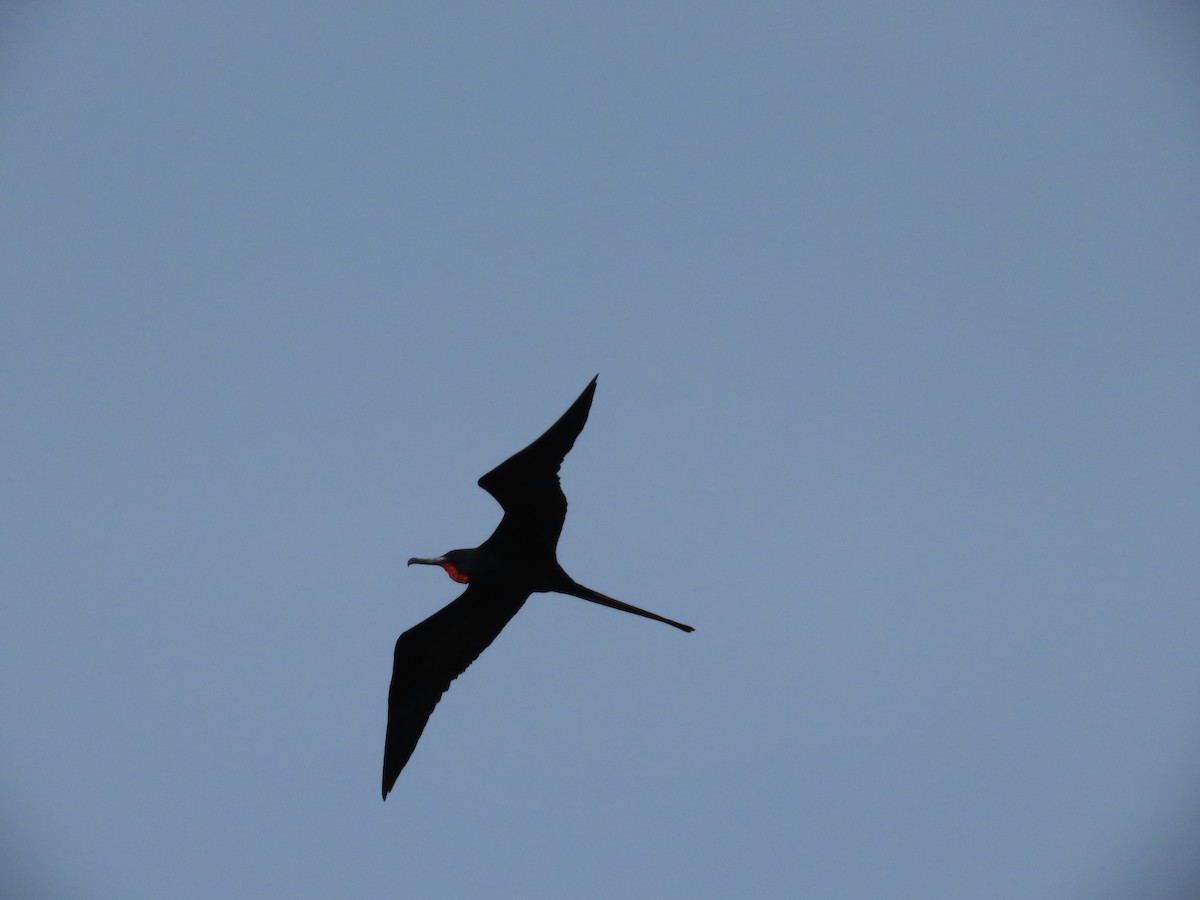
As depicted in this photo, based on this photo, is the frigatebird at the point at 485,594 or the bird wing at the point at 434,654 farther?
the bird wing at the point at 434,654

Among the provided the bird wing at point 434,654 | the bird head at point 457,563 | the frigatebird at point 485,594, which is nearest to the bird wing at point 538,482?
the frigatebird at point 485,594

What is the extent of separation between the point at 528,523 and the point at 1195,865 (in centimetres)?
6849

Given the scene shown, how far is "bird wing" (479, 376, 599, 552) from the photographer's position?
27.3 feet

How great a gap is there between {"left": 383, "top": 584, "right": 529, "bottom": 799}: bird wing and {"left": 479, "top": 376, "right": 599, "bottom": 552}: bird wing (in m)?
0.98

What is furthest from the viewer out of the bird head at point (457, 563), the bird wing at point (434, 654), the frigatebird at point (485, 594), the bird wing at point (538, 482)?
the bird wing at point (434, 654)

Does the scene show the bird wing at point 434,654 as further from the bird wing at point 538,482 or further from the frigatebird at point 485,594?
the bird wing at point 538,482

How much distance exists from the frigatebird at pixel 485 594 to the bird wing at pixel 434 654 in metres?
0.01

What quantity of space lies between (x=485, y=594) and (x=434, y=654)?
2.68ft

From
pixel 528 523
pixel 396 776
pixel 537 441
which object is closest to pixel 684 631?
pixel 528 523

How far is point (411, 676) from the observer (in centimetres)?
1027

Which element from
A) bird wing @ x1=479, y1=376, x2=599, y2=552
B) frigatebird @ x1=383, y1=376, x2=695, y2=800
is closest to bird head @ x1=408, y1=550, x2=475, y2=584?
frigatebird @ x1=383, y1=376, x2=695, y2=800

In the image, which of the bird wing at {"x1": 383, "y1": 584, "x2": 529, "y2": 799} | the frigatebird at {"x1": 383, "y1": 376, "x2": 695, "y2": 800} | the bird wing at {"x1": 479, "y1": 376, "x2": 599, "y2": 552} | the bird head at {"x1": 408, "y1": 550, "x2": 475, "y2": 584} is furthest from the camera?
the bird wing at {"x1": 383, "y1": 584, "x2": 529, "y2": 799}

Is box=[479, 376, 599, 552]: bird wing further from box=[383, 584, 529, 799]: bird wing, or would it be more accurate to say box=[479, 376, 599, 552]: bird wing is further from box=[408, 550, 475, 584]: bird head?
box=[383, 584, 529, 799]: bird wing

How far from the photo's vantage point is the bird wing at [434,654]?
33.3 feet
